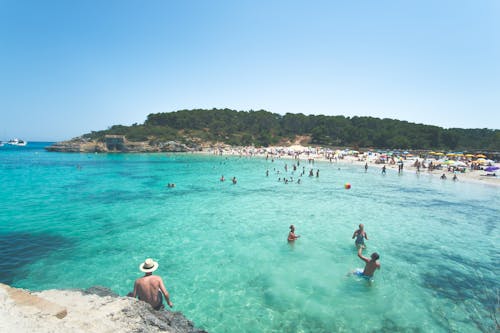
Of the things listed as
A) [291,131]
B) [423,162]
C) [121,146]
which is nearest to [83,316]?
[423,162]

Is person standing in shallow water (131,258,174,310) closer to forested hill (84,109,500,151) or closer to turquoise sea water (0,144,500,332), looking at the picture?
turquoise sea water (0,144,500,332)

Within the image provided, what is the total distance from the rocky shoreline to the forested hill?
276ft

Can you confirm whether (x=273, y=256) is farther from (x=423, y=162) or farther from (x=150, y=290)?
(x=423, y=162)

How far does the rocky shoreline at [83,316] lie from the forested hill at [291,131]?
3316 inches

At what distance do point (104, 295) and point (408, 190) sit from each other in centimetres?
2947

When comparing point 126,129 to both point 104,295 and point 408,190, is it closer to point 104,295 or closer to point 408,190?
point 408,190

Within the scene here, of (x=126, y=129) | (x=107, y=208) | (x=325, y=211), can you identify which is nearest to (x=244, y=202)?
(x=325, y=211)

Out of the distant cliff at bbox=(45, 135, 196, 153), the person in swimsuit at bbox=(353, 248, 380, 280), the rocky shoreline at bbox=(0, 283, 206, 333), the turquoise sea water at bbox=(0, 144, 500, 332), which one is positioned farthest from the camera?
the distant cliff at bbox=(45, 135, 196, 153)

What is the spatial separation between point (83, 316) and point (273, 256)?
295 inches

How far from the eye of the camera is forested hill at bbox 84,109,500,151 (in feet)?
265

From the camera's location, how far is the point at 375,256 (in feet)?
29.7

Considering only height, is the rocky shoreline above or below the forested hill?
below

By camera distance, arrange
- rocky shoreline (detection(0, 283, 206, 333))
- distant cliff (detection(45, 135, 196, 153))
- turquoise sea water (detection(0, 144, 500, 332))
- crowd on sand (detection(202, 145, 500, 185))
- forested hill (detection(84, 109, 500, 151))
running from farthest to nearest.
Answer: distant cliff (detection(45, 135, 196, 153)) → forested hill (detection(84, 109, 500, 151)) → crowd on sand (detection(202, 145, 500, 185)) → turquoise sea water (detection(0, 144, 500, 332)) → rocky shoreline (detection(0, 283, 206, 333))

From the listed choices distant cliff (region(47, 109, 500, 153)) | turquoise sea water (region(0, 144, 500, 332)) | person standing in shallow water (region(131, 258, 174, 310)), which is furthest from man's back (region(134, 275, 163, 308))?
distant cliff (region(47, 109, 500, 153))
